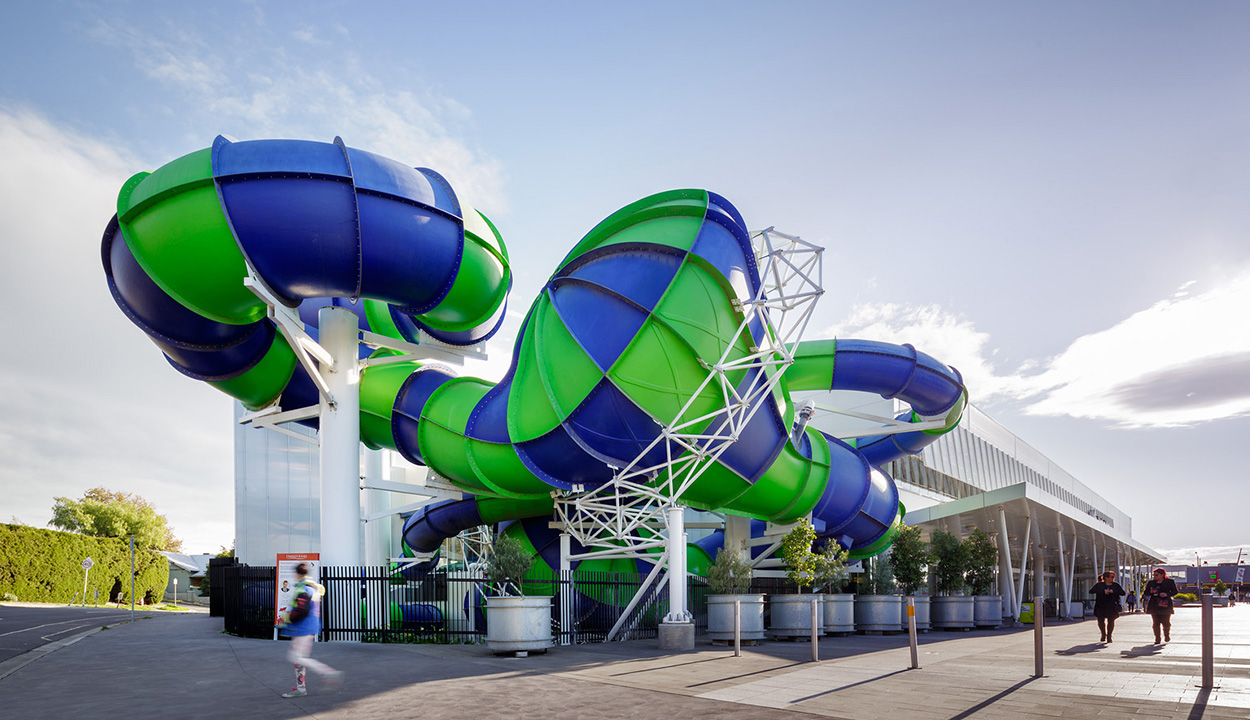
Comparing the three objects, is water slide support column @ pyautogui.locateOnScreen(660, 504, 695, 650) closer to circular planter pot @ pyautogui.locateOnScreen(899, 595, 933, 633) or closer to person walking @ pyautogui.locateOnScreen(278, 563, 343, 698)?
person walking @ pyautogui.locateOnScreen(278, 563, 343, 698)

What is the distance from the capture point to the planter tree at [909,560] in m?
27.3

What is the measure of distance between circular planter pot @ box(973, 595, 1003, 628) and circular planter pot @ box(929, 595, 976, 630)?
0.87m

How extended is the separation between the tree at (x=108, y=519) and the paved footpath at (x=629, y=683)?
5182 centimetres

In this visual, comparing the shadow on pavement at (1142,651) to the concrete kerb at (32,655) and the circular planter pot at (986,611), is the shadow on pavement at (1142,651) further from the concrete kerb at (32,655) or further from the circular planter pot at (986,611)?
the concrete kerb at (32,655)

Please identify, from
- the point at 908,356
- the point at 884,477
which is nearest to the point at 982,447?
the point at 884,477

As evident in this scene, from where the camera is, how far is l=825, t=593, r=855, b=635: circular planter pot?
23.0 metres

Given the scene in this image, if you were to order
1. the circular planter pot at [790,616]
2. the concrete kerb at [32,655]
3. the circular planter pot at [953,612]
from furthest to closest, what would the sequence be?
the circular planter pot at [953,612], the circular planter pot at [790,616], the concrete kerb at [32,655]

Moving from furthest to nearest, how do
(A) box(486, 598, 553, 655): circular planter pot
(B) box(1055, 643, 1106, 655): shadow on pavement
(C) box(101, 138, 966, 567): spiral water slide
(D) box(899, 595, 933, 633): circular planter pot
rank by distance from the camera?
(D) box(899, 595, 933, 633): circular planter pot
(C) box(101, 138, 966, 567): spiral water slide
(B) box(1055, 643, 1106, 655): shadow on pavement
(A) box(486, 598, 553, 655): circular planter pot

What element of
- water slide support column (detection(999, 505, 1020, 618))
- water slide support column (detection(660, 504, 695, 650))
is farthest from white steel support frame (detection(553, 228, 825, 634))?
water slide support column (detection(999, 505, 1020, 618))

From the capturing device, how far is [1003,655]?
52.2 feet

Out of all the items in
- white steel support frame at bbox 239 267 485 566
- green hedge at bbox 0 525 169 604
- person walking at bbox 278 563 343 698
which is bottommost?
green hedge at bbox 0 525 169 604

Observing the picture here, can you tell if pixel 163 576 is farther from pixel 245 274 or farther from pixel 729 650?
pixel 729 650

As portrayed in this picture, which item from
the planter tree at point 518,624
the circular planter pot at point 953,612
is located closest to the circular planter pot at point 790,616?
the planter tree at point 518,624

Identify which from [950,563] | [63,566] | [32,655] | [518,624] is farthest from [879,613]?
[63,566]
